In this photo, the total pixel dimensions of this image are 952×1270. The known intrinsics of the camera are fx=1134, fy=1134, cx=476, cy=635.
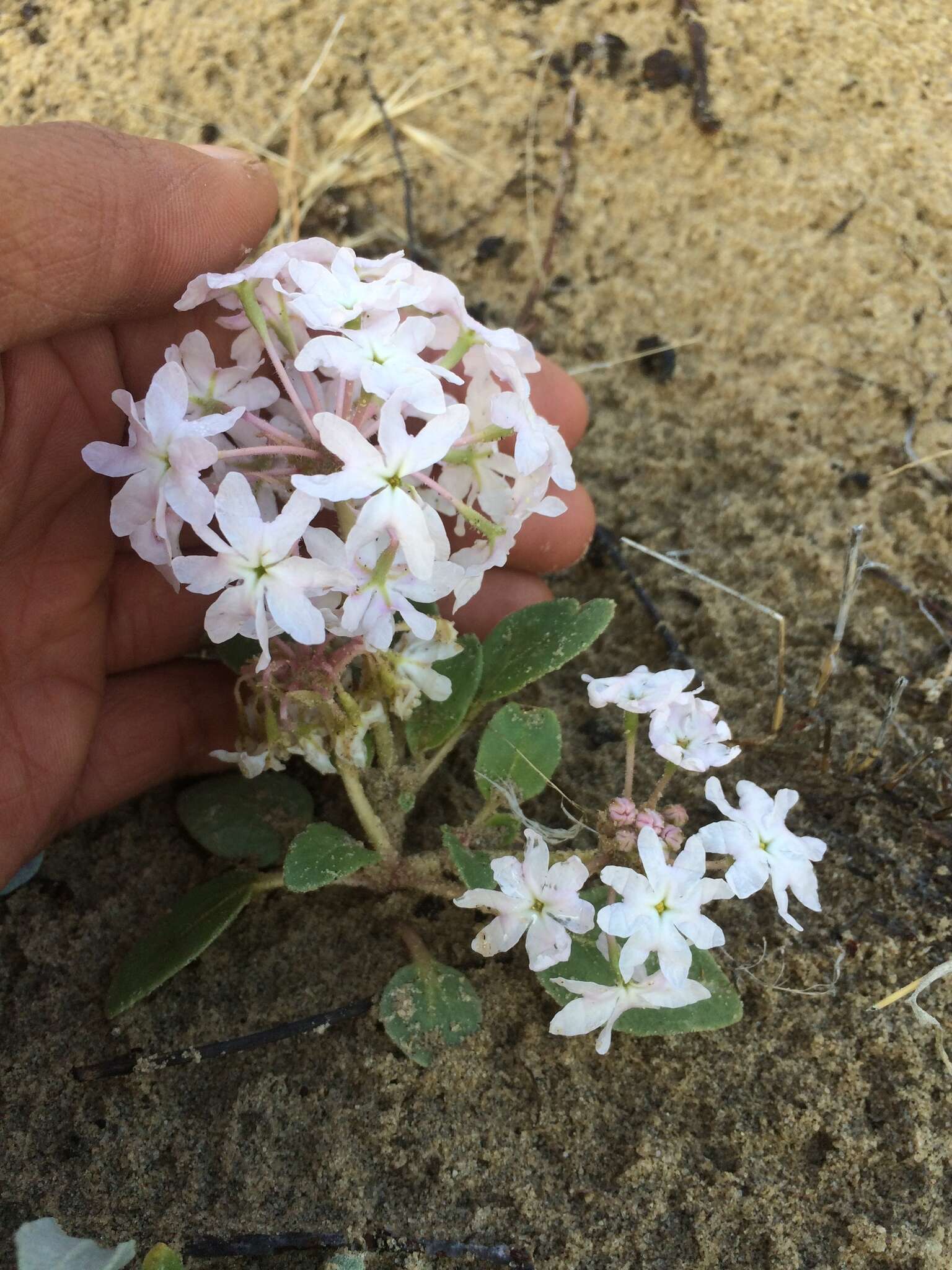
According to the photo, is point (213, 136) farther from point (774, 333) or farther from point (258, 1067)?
point (258, 1067)

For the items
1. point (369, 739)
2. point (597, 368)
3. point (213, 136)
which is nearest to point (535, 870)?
point (369, 739)

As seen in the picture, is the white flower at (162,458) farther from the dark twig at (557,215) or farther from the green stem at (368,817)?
the dark twig at (557,215)

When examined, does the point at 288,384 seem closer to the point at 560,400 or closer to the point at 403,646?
the point at 403,646

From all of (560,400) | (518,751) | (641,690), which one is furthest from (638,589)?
(641,690)

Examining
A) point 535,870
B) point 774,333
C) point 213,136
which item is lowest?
point 535,870

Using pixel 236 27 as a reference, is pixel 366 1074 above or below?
below

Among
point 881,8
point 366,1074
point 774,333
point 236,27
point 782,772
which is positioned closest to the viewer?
point 366,1074
